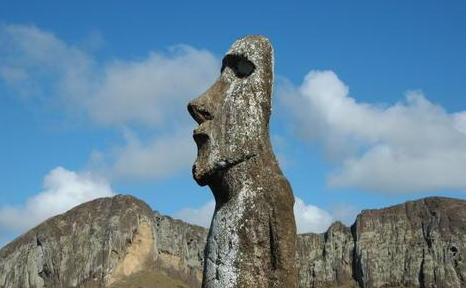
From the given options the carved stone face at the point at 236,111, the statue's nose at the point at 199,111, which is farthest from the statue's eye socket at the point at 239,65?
the statue's nose at the point at 199,111

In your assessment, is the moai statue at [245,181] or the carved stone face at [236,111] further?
the carved stone face at [236,111]

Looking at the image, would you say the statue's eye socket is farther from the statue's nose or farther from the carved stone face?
the statue's nose

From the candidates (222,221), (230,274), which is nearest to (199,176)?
(222,221)

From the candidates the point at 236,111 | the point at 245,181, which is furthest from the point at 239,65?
the point at 245,181

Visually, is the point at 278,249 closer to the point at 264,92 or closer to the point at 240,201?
the point at 240,201

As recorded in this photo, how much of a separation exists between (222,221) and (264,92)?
1.38 metres

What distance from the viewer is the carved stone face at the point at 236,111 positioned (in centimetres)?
773

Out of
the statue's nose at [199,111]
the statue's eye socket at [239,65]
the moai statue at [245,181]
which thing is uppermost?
the statue's eye socket at [239,65]

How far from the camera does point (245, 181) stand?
25.0ft

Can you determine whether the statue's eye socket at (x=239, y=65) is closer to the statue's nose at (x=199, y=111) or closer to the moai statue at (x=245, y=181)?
the moai statue at (x=245, y=181)

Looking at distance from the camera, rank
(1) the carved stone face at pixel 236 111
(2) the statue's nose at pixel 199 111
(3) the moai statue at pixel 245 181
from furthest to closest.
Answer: (2) the statue's nose at pixel 199 111, (1) the carved stone face at pixel 236 111, (3) the moai statue at pixel 245 181

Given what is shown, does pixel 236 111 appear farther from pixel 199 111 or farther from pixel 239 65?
pixel 239 65

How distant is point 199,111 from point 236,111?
0.43 m

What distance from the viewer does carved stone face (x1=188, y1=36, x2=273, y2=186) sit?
25.3 feet
